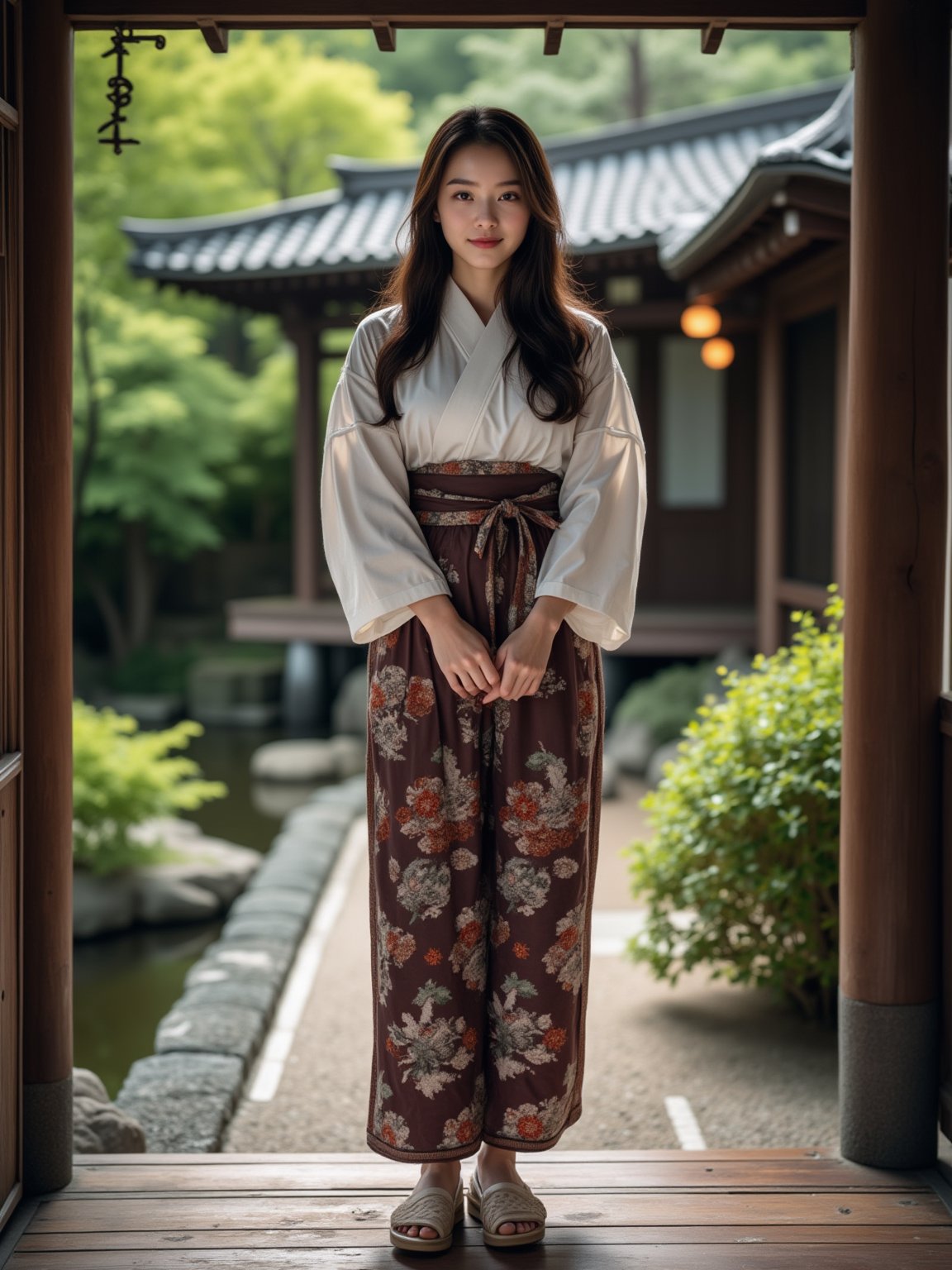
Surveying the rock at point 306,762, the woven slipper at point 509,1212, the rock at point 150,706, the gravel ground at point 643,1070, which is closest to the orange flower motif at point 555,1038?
the woven slipper at point 509,1212

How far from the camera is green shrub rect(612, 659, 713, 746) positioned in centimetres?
1015

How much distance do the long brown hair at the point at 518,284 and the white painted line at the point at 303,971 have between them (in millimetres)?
2732

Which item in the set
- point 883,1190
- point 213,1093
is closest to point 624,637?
point 883,1190

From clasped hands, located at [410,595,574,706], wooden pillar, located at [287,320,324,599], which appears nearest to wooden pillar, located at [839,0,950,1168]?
clasped hands, located at [410,595,574,706]

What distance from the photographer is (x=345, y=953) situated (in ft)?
20.3

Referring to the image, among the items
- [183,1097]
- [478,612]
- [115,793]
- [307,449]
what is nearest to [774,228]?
[115,793]

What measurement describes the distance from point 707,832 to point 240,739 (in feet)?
28.5

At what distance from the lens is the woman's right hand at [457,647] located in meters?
2.61

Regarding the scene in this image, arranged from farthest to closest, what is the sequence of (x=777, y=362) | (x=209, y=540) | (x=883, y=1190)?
1. (x=209, y=540)
2. (x=777, y=362)
3. (x=883, y=1190)

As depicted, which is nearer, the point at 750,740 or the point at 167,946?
the point at 750,740

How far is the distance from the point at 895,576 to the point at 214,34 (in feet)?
6.03

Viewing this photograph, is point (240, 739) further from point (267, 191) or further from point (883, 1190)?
point (883, 1190)

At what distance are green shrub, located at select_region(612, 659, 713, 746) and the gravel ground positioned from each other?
167 inches

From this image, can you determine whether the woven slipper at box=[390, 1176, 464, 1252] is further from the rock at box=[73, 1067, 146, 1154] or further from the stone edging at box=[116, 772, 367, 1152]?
the stone edging at box=[116, 772, 367, 1152]
